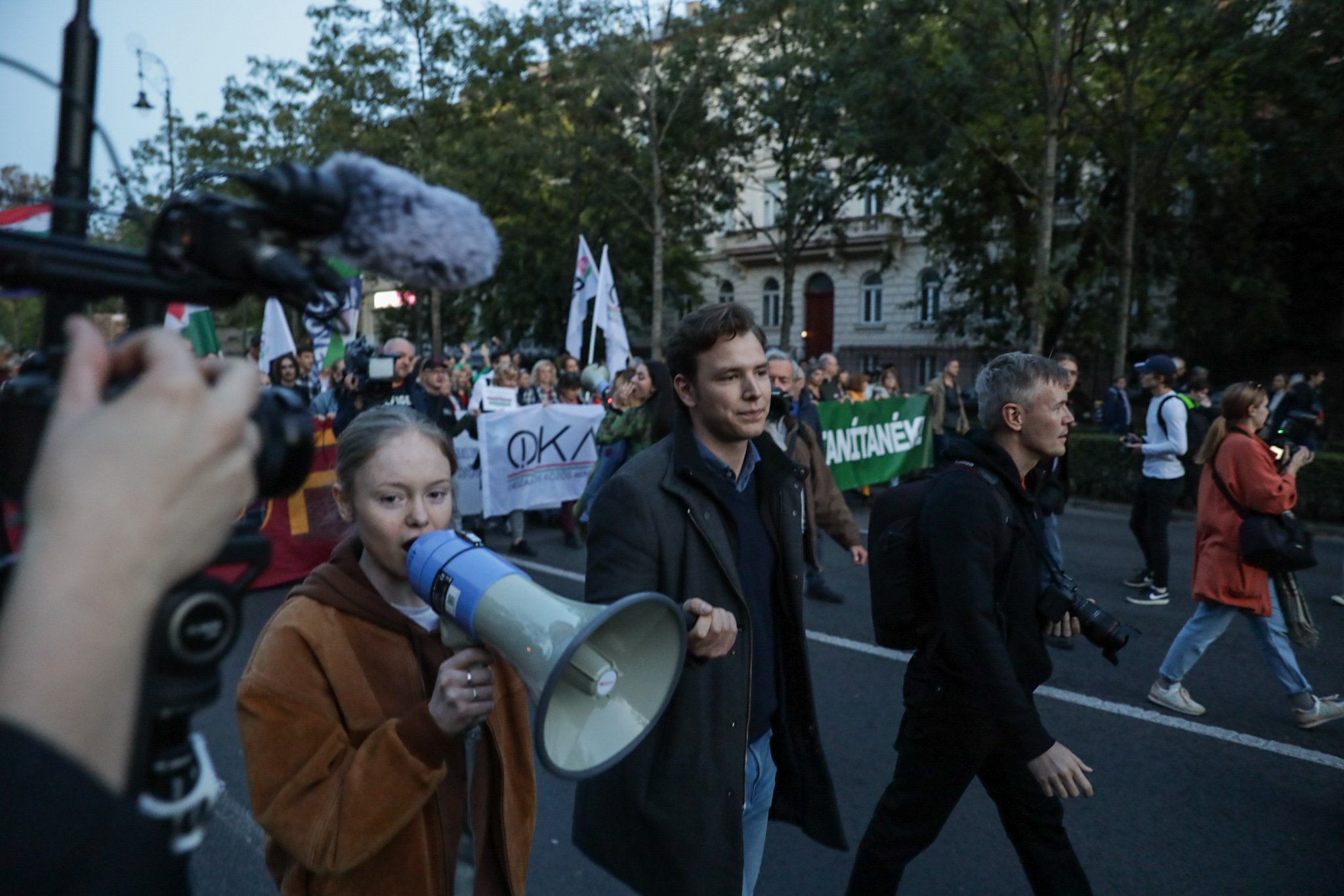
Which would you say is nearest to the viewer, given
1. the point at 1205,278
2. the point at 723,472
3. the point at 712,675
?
the point at 712,675

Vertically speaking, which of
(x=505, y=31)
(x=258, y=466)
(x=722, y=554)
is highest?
(x=505, y=31)

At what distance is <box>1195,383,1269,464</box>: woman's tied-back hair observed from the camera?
4902 millimetres

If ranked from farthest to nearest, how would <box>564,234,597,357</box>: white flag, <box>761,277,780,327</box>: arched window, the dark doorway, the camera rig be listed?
<box>761,277,780,327</box>: arched window → the dark doorway → <box>564,234,597,357</box>: white flag → the camera rig

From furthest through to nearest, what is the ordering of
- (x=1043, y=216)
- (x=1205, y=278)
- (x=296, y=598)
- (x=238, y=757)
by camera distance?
(x=1205, y=278)
(x=1043, y=216)
(x=238, y=757)
(x=296, y=598)

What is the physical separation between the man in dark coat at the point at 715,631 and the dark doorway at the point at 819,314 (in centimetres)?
3413

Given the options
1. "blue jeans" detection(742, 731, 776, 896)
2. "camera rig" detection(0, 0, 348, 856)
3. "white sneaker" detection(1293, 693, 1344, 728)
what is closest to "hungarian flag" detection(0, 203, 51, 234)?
"camera rig" detection(0, 0, 348, 856)

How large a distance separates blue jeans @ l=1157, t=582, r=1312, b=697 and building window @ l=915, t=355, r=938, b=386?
28628 millimetres

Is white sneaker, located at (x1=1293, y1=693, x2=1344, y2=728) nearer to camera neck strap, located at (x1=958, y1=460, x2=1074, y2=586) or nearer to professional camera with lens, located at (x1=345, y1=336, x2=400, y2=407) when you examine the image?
camera neck strap, located at (x1=958, y1=460, x2=1074, y2=586)

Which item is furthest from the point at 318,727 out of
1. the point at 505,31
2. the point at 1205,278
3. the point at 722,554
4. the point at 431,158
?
the point at 1205,278

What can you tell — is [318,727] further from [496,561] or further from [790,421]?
[790,421]

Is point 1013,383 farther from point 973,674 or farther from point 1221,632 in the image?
point 1221,632

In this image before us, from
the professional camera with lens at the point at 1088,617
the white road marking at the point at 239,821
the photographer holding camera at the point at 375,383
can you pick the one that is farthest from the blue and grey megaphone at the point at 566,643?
the photographer holding camera at the point at 375,383

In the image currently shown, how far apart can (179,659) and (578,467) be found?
932 centimetres

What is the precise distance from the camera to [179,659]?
72 centimetres
